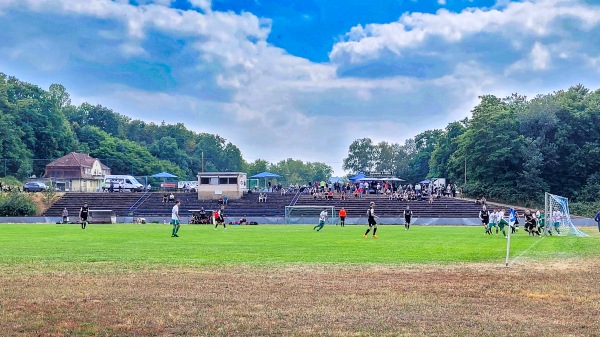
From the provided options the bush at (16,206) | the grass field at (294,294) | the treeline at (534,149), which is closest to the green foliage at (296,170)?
the treeline at (534,149)

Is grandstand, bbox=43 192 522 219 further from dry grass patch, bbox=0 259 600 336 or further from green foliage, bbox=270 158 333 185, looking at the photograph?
green foliage, bbox=270 158 333 185

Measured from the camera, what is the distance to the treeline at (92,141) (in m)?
110

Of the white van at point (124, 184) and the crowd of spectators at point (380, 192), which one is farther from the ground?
the white van at point (124, 184)

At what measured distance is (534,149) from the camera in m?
87.3

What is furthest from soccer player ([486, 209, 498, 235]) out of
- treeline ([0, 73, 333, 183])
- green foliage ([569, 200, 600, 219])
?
treeline ([0, 73, 333, 183])

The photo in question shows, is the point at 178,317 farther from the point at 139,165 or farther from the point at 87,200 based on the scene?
the point at 139,165

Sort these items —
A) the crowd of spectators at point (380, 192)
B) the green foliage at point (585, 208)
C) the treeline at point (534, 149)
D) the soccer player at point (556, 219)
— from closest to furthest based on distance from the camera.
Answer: the soccer player at point (556, 219), the green foliage at point (585, 208), the crowd of spectators at point (380, 192), the treeline at point (534, 149)

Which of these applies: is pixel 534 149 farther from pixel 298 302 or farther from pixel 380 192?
pixel 298 302

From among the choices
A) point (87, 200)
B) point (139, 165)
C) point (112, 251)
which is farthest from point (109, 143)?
point (112, 251)

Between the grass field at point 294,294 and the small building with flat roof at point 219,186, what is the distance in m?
59.7

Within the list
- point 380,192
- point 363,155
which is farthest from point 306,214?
point 363,155

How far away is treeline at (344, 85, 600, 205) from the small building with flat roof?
3044 cm

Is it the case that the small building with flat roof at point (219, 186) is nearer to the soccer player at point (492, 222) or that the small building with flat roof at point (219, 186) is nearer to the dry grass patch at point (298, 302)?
the soccer player at point (492, 222)

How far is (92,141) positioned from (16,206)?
6664 centimetres
